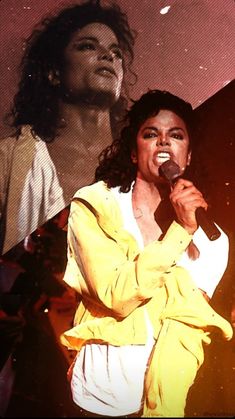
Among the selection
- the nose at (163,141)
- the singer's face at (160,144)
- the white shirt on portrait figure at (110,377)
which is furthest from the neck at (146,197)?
the white shirt on portrait figure at (110,377)

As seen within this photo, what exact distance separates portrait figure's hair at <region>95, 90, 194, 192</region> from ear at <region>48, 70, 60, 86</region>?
0.29 metres

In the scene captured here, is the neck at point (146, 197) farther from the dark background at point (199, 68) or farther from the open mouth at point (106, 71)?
the open mouth at point (106, 71)

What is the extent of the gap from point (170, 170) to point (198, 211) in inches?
6.8

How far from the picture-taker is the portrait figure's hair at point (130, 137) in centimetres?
227

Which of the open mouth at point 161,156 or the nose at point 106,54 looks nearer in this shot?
the open mouth at point 161,156

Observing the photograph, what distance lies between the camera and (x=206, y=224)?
2160 mm

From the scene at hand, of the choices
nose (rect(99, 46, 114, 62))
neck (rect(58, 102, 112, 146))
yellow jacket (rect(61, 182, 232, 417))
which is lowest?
yellow jacket (rect(61, 182, 232, 417))

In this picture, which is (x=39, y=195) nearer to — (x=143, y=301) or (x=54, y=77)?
(x=54, y=77)

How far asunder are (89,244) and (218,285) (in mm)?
482

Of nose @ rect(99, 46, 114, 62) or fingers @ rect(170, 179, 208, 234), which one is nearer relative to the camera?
fingers @ rect(170, 179, 208, 234)

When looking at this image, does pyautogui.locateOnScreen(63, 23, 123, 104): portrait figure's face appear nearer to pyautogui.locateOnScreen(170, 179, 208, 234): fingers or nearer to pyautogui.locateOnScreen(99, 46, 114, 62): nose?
pyautogui.locateOnScreen(99, 46, 114, 62): nose

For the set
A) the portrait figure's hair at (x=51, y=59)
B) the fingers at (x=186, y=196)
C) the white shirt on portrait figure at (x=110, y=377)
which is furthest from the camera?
the portrait figure's hair at (x=51, y=59)

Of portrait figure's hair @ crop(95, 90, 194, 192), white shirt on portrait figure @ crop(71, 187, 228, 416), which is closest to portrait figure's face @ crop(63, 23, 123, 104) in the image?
portrait figure's hair @ crop(95, 90, 194, 192)

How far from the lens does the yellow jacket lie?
2096mm
